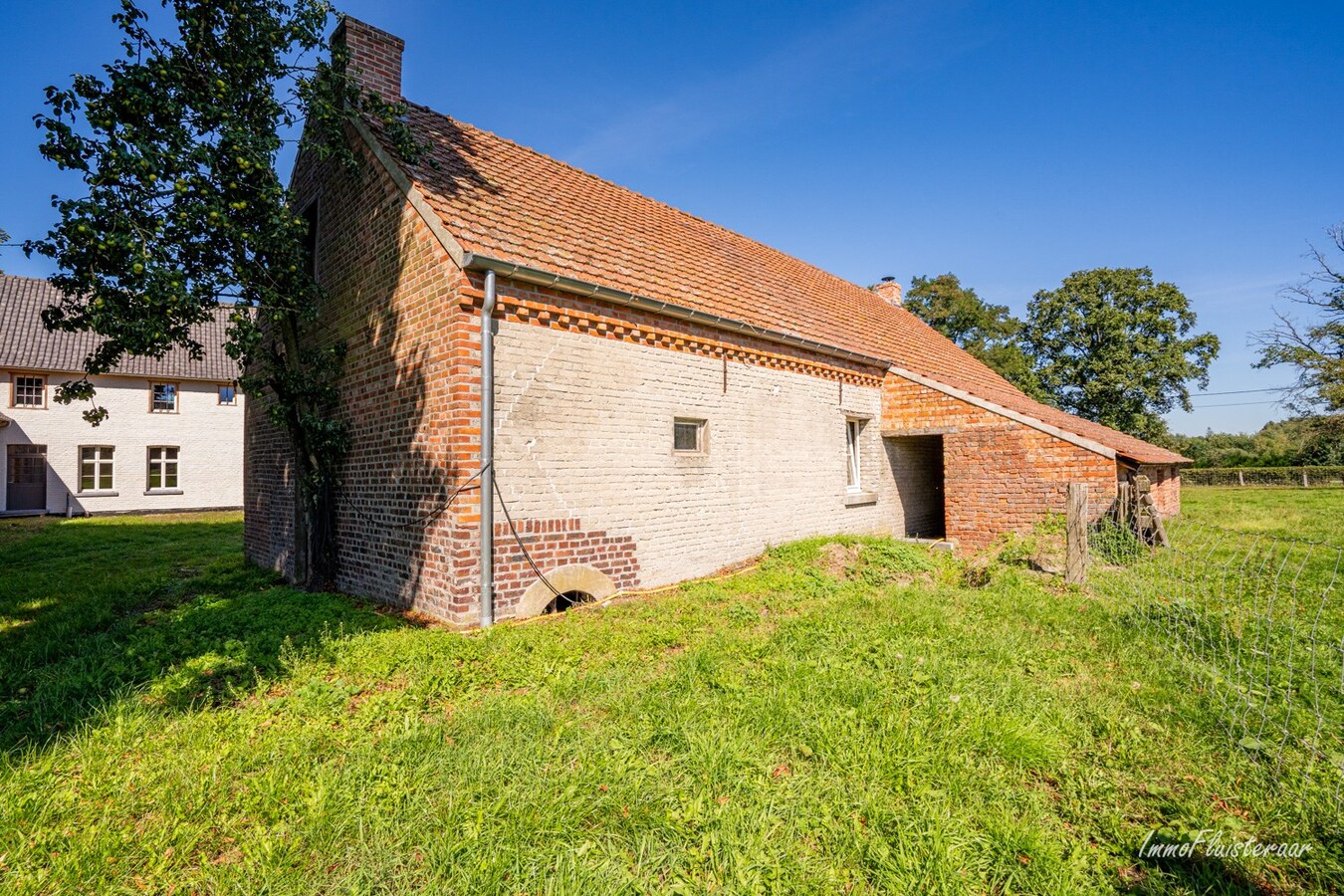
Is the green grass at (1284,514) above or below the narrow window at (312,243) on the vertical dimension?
below

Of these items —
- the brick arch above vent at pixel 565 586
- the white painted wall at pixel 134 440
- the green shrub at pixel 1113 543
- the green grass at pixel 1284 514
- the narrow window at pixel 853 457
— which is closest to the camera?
the brick arch above vent at pixel 565 586

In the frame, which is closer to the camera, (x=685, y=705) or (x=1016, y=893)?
(x=1016, y=893)

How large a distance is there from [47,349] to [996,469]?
109 feet

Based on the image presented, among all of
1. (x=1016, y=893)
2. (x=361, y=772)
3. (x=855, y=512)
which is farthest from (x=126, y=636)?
(x=855, y=512)

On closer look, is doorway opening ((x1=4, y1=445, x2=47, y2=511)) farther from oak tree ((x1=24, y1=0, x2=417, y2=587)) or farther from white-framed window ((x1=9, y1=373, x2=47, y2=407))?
oak tree ((x1=24, y1=0, x2=417, y2=587))

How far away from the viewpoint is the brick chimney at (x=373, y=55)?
8.66 metres

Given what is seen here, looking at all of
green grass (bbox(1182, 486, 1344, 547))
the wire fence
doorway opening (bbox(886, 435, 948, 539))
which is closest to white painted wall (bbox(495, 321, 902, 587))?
doorway opening (bbox(886, 435, 948, 539))

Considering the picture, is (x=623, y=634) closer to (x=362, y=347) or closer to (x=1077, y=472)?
(x=362, y=347)

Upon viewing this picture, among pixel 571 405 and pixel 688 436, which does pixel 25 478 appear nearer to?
pixel 571 405

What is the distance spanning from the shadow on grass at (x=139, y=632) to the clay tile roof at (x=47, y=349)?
48.8 feet

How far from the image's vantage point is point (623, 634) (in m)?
5.86

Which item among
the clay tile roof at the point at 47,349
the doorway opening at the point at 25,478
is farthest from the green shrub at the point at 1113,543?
the doorway opening at the point at 25,478

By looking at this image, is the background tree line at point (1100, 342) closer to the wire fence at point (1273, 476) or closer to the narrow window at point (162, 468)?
the wire fence at point (1273, 476)

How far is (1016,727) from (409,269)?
7458 mm
